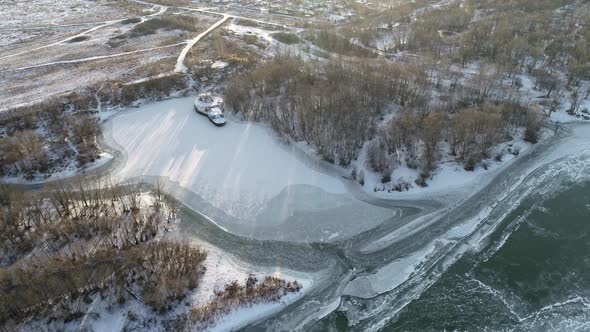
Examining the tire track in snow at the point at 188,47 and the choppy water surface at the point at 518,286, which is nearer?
the choppy water surface at the point at 518,286

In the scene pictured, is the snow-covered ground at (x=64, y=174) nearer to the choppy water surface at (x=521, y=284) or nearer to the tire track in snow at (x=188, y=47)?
the tire track in snow at (x=188, y=47)

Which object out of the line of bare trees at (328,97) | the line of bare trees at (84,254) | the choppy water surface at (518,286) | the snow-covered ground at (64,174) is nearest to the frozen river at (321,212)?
the choppy water surface at (518,286)

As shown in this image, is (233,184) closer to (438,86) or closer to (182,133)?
(182,133)

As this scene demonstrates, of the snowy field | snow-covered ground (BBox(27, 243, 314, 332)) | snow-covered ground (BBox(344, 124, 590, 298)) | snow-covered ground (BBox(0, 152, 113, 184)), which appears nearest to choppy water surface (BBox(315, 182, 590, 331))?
snow-covered ground (BBox(344, 124, 590, 298))

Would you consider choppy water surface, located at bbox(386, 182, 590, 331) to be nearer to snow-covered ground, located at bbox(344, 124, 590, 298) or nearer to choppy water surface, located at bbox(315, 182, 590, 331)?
choppy water surface, located at bbox(315, 182, 590, 331)

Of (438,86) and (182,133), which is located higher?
(438,86)

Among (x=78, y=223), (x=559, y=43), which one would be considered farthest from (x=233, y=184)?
(x=559, y=43)
